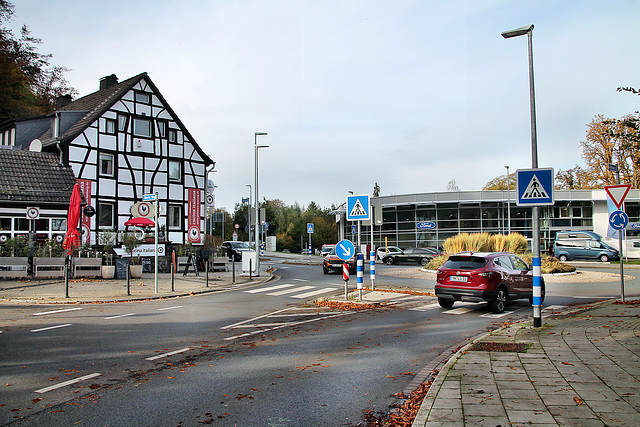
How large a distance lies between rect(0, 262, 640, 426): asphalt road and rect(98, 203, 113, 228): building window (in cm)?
1736

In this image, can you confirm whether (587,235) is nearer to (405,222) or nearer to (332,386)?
(405,222)

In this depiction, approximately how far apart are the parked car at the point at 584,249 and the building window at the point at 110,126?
34891 millimetres

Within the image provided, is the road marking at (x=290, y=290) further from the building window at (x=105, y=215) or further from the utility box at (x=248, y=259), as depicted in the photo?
the building window at (x=105, y=215)

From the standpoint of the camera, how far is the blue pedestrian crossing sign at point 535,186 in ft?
32.0

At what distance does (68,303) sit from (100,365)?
327 inches

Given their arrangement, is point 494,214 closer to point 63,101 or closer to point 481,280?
point 63,101

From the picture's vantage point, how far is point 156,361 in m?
7.21

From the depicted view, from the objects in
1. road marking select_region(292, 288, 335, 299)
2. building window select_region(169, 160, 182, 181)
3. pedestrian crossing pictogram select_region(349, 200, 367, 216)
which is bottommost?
road marking select_region(292, 288, 335, 299)

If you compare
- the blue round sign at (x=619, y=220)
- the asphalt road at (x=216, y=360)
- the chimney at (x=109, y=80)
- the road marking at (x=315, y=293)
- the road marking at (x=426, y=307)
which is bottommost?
the road marking at (x=315, y=293)

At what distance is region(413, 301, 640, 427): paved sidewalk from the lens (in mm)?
4555

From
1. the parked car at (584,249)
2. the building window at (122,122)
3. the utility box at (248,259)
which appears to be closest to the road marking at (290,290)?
the utility box at (248,259)

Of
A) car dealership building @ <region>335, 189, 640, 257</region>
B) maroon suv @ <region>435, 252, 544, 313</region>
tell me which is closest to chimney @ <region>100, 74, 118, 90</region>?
car dealership building @ <region>335, 189, 640, 257</region>

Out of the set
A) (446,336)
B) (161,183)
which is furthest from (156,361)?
(161,183)

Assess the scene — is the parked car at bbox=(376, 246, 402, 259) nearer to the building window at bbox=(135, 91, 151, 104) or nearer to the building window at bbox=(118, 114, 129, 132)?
the building window at bbox=(135, 91, 151, 104)
